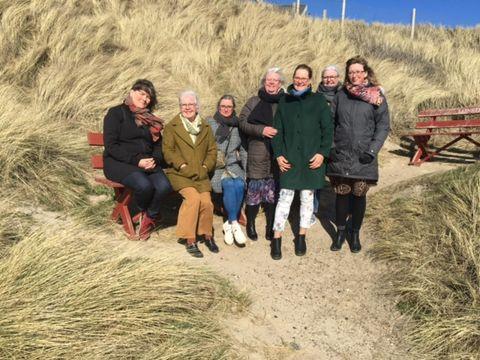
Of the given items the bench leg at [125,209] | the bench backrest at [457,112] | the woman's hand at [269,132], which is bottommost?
the bench leg at [125,209]

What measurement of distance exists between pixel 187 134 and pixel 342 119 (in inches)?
56.9

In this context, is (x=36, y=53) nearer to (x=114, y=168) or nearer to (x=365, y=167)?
(x=114, y=168)

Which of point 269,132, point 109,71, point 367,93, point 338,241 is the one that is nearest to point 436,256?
point 338,241

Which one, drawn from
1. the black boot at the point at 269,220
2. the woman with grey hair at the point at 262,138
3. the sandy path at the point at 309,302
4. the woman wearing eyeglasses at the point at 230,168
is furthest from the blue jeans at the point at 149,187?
the black boot at the point at 269,220

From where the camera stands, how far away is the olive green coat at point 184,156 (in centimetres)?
438

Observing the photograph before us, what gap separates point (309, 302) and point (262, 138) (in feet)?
5.44

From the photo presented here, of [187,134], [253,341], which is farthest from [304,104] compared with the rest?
[253,341]

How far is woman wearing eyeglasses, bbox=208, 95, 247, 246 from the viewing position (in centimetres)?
461

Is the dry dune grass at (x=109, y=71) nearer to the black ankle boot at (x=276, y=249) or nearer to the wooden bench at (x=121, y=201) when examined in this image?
the wooden bench at (x=121, y=201)

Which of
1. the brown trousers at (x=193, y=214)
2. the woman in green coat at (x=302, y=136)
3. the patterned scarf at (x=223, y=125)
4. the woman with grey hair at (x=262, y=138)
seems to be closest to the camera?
the woman in green coat at (x=302, y=136)

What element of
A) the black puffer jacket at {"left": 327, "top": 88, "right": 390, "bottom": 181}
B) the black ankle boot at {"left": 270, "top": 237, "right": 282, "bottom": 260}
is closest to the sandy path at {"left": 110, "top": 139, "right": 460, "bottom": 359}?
the black ankle boot at {"left": 270, "top": 237, "right": 282, "bottom": 260}

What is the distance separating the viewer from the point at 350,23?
17453 mm

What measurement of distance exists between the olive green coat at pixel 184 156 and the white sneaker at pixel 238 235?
1.58ft

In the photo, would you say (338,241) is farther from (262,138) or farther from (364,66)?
(364,66)
